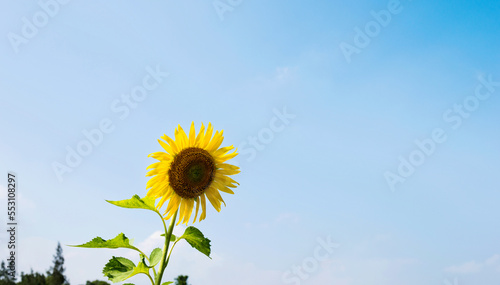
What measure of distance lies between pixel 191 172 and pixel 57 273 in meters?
72.4

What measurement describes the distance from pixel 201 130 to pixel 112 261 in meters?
1.57

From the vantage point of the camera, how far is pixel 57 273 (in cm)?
6700

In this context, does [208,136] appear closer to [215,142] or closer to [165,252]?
[215,142]

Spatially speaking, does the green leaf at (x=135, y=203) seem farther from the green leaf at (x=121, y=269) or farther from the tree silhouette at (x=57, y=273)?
the tree silhouette at (x=57, y=273)

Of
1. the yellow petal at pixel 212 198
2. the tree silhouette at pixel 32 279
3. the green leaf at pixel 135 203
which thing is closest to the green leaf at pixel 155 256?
the green leaf at pixel 135 203

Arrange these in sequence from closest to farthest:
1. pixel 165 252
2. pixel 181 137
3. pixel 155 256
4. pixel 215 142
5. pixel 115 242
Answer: pixel 165 252 → pixel 155 256 → pixel 115 242 → pixel 181 137 → pixel 215 142

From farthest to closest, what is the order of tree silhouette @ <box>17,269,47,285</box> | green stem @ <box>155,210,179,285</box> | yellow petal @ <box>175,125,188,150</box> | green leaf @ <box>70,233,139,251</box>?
tree silhouette @ <box>17,269,47,285</box>, yellow petal @ <box>175,125,188,150</box>, green leaf @ <box>70,233,139,251</box>, green stem @ <box>155,210,179,285</box>

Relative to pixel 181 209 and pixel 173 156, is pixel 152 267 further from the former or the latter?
pixel 173 156

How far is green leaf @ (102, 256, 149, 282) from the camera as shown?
3559mm

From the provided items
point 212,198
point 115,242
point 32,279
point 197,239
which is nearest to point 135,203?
point 115,242

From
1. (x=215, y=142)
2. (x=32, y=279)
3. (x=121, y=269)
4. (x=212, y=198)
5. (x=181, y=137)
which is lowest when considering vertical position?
(x=121, y=269)

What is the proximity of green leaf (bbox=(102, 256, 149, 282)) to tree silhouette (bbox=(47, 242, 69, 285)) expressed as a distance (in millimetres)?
68634

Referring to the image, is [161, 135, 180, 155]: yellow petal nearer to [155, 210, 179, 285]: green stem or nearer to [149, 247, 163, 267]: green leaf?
[155, 210, 179, 285]: green stem

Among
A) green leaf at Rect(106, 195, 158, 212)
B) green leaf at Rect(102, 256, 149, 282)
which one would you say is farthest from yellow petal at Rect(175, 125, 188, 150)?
green leaf at Rect(102, 256, 149, 282)
